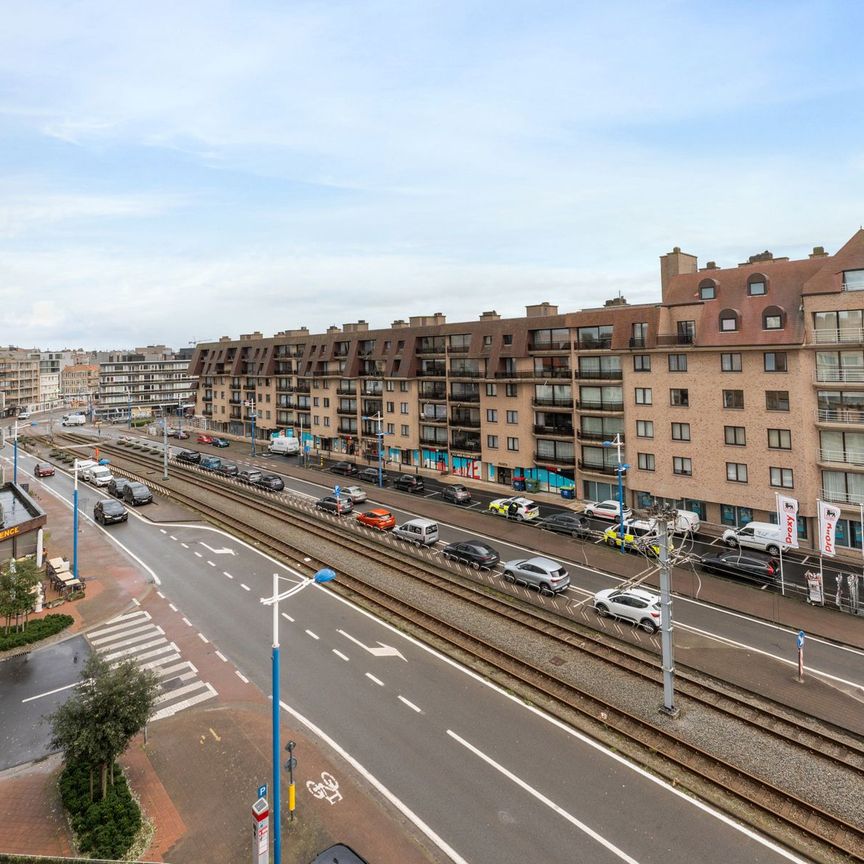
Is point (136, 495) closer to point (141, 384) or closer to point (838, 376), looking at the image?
point (838, 376)

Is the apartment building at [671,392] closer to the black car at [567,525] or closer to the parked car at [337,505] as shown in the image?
the black car at [567,525]

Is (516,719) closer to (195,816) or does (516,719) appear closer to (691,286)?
(195,816)

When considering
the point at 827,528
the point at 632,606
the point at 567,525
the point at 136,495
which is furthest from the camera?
the point at 136,495

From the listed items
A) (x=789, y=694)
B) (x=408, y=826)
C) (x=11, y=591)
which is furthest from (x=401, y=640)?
(x=11, y=591)

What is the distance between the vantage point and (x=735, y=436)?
42531mm

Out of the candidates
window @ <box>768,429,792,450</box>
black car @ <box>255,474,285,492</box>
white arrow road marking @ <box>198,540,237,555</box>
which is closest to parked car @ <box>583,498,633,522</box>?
window @ <box>768,429,792,450</box>

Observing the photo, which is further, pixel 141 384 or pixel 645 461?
pixel 141 384

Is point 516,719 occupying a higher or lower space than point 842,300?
lower

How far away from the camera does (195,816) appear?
53.2 feet

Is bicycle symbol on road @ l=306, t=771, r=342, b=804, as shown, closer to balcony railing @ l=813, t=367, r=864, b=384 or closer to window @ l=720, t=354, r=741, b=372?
window @ l=720, t=354, r=741, b=372

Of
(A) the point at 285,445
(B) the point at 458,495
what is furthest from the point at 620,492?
(A) the point at 285,445

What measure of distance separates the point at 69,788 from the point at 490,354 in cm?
4813

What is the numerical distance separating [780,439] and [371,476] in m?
39.6

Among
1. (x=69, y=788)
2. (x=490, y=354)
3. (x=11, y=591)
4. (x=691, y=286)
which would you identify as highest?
(x=691, y=286)
